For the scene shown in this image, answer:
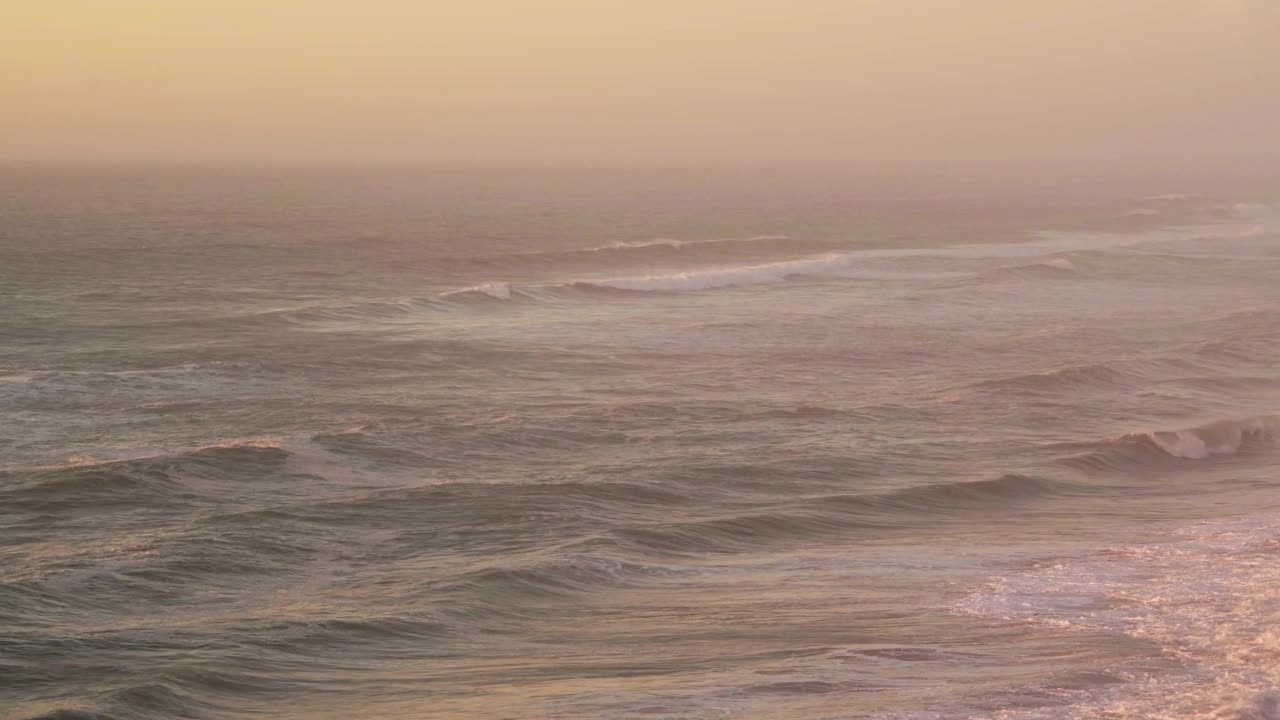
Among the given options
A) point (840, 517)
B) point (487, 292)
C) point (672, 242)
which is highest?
point (672, 242)

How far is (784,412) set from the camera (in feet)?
73.4

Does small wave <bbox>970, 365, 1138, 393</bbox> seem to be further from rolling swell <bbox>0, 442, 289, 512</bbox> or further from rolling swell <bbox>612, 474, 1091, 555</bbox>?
rolling swell <bbox>0, 442, 289, 512</bbox>

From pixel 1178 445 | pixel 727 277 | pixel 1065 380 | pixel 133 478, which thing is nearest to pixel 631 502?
pixel 133 478

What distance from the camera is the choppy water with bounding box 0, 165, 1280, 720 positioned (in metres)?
10.9

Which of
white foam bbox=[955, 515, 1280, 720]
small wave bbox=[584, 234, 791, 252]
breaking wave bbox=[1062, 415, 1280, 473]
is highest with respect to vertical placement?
small wave bbox=[584, 234, 791, 252]

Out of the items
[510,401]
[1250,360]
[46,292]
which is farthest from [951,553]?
[46,292]

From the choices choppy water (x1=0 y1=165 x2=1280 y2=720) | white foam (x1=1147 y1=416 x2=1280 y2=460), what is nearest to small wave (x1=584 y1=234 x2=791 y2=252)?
choppy water (x1=0 y1=165 x2=1280 y2=720)

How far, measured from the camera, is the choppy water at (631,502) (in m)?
10.9

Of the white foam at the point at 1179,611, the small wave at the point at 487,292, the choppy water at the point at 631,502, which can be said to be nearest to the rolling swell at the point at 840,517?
the choppy water at the point at 631,502

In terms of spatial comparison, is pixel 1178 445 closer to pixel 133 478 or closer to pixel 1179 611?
pixel 1179 611

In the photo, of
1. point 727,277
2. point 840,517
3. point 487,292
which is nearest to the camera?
point 840,517

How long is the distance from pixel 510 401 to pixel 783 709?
13474mm

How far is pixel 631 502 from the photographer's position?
665 inches

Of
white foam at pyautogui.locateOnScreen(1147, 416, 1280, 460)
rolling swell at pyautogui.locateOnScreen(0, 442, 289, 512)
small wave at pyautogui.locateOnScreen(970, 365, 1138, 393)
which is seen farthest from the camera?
small wave at pyautogui.locateOnScreen(970, 365, 1138, 393)
